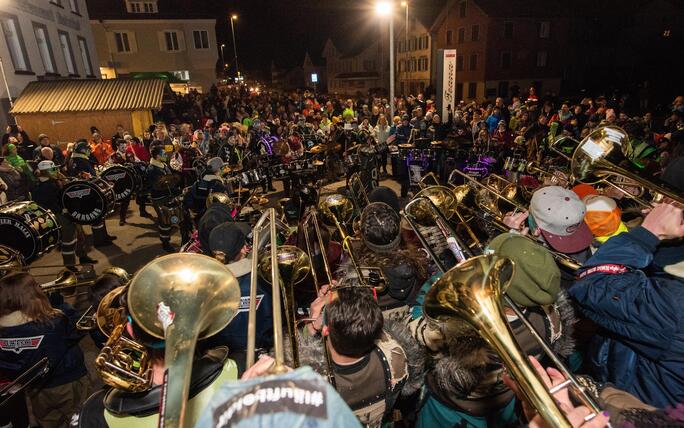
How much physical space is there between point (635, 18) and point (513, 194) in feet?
149

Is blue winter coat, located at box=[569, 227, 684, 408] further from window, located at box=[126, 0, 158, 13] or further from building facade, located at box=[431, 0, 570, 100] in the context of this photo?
window, located at box=[126, 0, 158, 13]

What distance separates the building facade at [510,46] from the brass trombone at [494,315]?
3687 centimetres

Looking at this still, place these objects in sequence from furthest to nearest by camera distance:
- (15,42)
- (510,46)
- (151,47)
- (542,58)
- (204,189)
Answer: (542,58) → (510,46) → (151,47) → (15,42) → (204,189)

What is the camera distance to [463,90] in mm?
37594

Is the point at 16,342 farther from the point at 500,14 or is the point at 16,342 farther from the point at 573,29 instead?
the point at 573,29

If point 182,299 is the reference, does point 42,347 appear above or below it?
below

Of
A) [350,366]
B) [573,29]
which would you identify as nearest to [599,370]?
[350,366]

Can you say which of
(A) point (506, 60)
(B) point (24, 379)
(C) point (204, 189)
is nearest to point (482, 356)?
(B) point (24, 379)

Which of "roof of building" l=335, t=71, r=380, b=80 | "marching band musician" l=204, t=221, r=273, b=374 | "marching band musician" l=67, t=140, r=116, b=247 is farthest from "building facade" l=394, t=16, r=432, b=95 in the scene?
"marching band musician" l=204, t=221, r=273, b=374

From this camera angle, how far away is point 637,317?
1.88 metres

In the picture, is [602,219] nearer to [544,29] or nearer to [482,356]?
[482,356]

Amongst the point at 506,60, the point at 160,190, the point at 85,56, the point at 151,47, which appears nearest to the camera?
the point at 160,190

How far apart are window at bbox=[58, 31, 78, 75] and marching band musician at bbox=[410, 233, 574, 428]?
2389cm

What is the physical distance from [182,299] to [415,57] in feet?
157
